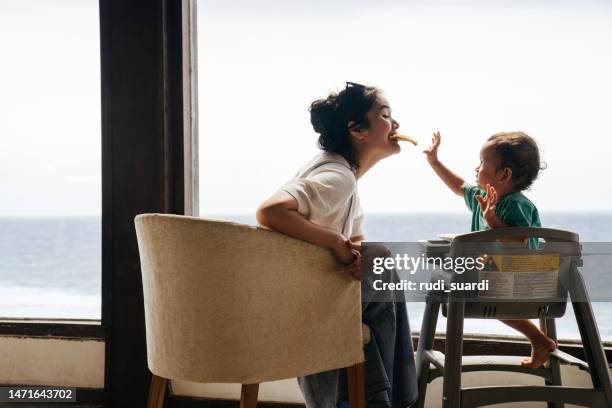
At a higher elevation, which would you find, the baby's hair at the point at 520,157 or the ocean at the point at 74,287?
the baby's hair at the point at 520,157

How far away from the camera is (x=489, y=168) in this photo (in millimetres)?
1707

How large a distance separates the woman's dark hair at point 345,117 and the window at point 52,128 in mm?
1103

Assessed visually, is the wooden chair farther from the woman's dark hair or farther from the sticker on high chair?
the woman's dark hair

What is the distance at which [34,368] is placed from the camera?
2.32m

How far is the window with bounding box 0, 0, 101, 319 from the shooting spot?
→ 2.39m

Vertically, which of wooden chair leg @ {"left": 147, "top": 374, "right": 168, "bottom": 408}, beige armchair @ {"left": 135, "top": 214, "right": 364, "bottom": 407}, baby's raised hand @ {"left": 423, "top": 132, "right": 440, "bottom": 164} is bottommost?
wooden chair leg @ {"left": 147, "top": 374, "right": 168, "bottom": 408}

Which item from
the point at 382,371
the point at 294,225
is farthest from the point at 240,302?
the point at 382,371

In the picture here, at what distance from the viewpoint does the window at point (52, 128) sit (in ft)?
7.83

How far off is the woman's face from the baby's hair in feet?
1.06

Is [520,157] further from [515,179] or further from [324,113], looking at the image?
[324,113]

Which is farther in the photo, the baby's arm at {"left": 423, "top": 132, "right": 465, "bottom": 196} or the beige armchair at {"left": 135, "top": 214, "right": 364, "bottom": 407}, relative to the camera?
the baby's arm at {"left": 423, "top": 132, "right": 465, "bottom": 196}

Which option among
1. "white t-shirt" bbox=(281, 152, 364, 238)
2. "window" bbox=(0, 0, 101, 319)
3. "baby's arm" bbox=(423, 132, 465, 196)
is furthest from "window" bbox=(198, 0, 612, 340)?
"white t-shirt" bbox=(281, 152, 364, 238)

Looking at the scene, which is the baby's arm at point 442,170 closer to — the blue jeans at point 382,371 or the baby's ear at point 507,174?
the baby's ear at point 507,174

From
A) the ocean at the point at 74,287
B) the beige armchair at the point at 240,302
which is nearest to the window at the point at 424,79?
the ocean at the point at 74,287
